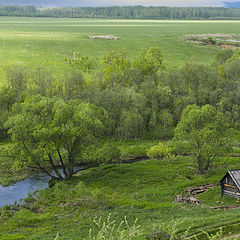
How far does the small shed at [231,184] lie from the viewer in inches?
1328

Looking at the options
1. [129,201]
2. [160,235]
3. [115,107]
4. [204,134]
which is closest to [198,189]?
[204,134]

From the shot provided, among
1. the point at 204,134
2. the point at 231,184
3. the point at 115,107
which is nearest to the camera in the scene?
the point at 231,184

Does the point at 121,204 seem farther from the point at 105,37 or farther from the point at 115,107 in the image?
the point at 105,37

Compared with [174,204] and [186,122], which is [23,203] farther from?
[186,122]

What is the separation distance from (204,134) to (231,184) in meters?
9.57

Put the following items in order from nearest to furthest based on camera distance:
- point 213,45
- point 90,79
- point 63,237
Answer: point 63,237 < point 90,79 < point 213,45

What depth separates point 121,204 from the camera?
36469 millimetres

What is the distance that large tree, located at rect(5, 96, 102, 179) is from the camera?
42.0 meters

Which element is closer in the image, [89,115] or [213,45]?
[89,115]

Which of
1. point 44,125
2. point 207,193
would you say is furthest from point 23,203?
point 207,193

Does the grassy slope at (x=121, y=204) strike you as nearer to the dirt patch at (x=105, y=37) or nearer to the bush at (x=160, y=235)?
the bush at (x=160, y=235)

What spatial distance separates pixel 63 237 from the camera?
28016 mm

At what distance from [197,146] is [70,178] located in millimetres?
18931

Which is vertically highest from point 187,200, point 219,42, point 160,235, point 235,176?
point 219,42
